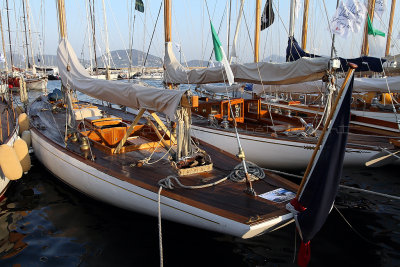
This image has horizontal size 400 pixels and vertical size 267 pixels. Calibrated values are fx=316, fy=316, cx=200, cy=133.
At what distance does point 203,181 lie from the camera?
7074 mm

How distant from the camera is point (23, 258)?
6672 millimetres

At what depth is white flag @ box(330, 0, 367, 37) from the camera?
28.9ft

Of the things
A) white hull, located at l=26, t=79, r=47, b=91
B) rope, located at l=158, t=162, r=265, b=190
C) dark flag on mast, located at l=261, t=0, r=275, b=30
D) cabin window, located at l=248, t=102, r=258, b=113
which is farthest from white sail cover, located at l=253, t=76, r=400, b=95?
white hull, located at l=26, t=79, r=47, b=91

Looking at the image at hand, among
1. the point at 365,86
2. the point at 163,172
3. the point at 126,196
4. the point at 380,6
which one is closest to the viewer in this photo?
the point at 126,196

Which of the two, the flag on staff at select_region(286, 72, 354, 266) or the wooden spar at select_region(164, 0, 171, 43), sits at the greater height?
the wooden spar at select_region(164, 0, 171, 43)

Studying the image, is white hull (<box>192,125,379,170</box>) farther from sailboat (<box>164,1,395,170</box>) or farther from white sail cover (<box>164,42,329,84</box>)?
white sail cover (<box>164,42,329,84</box>)

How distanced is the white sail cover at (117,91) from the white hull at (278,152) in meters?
5.27

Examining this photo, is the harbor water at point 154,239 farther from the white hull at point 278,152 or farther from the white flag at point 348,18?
the white flag at point 348,18

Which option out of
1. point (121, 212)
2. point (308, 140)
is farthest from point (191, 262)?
point (308, 140)

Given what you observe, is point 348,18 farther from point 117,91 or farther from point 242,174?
point 117,91

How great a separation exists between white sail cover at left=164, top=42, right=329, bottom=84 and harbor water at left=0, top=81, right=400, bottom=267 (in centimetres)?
390

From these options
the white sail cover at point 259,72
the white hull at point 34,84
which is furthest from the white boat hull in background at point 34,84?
the white sail cover at point 259,72

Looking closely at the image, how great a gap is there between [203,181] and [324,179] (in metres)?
2.83

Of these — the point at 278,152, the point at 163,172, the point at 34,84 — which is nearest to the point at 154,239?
the point at 163,172
